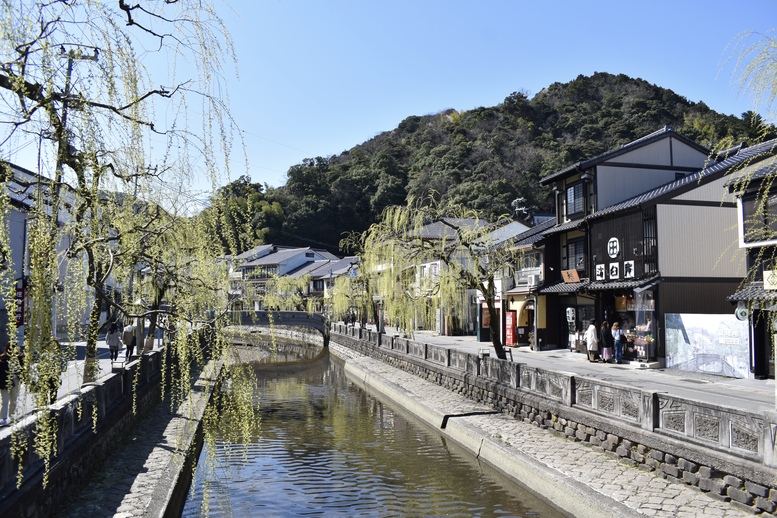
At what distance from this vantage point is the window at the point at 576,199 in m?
28.1

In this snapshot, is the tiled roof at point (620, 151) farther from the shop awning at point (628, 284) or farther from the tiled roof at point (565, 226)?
the shop awning at point (628, 284)

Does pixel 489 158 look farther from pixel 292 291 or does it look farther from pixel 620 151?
pixel 620 151

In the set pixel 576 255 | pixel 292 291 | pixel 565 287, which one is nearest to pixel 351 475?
pixel 565 287

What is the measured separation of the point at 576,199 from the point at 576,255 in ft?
9.22

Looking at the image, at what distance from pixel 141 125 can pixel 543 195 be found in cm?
7036

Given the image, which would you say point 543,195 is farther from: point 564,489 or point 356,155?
point 564,489

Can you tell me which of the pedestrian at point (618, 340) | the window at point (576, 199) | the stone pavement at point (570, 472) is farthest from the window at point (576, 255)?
the stone pavement at point (570, 472)

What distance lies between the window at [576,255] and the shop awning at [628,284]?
2.51 m

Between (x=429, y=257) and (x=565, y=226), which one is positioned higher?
(x=565, y=226)

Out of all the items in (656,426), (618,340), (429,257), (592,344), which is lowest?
(656,426)

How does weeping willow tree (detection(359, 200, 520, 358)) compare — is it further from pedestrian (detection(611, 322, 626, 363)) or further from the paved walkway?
pedestrian (detection(611, 322, 626, 363))

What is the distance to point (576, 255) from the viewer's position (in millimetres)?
28812

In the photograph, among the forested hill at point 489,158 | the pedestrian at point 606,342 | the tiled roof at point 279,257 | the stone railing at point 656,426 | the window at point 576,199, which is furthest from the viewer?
Answer: the tiled roof at point 279,257

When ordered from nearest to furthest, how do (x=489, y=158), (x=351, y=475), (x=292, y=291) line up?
1. (x=351, y=475)
2. (x=292, y=291)
3. (x=489, y=158)
